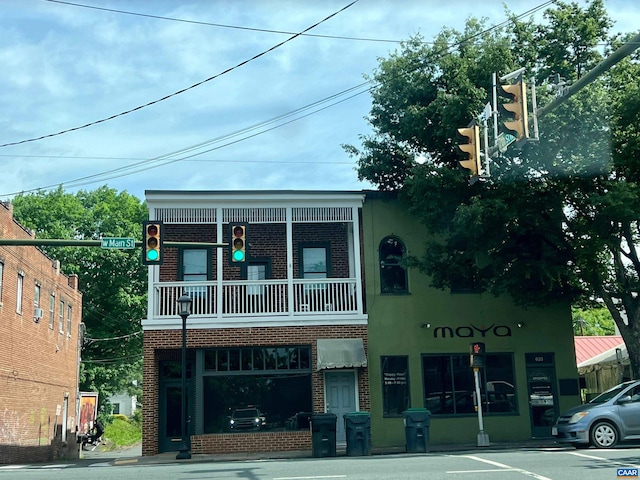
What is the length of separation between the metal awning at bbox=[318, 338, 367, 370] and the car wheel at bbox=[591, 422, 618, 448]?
6.81 meters

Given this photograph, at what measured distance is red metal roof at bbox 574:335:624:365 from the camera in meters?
37.1

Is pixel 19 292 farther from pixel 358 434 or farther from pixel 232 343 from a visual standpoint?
pixel 358 434

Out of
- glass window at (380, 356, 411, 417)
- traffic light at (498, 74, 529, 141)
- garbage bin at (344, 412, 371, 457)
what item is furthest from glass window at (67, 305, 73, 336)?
traffic light at (498, 74, 529, 141)

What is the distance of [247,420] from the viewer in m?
22.4

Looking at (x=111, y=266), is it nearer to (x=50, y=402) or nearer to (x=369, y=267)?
(x=50, y=402)

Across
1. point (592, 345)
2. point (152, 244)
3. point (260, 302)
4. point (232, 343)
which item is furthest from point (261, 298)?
point (592, 345)

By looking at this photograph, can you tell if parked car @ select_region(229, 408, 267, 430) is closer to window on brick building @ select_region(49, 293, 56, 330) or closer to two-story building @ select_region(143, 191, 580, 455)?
two-story building @ select_region(143, 191, 580, 455)

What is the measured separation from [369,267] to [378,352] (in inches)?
103

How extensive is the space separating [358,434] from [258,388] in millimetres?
4423

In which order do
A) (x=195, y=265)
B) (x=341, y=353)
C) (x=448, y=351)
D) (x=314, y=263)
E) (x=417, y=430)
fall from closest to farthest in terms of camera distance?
(x=417, y=430) < (x=341, y=353) < (x=448, y=351) < (x=195, y=265) < (x=314, y=263)

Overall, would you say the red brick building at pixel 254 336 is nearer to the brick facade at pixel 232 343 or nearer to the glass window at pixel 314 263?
the brick facade at pixel 232 343

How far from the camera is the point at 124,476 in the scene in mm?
13305

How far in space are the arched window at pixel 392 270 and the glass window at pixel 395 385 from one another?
2.18 m

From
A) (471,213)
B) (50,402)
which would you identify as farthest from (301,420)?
(50,402)
